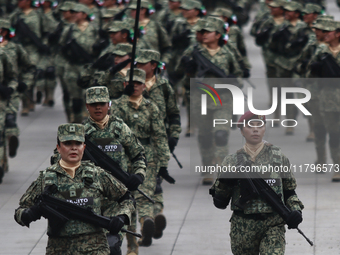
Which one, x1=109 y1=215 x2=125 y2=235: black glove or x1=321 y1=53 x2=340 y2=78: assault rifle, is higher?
x1=109 y1=215 x2=125 y2=235: black glove

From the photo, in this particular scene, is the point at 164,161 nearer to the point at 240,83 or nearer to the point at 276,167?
the point at 276,167

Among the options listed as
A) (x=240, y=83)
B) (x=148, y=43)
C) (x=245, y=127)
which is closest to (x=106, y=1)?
(x=148, y=43)

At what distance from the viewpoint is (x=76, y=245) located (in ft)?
24.3

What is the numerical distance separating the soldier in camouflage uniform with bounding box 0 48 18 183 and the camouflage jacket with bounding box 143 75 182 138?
2.59 metres

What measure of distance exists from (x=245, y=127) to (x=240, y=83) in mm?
5524

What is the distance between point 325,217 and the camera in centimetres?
1148

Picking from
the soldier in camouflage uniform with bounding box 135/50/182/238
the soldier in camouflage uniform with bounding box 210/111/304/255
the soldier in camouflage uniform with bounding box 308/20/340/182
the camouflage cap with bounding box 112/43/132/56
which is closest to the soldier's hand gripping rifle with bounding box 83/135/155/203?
the soldier in camouflage uniform with bounding box 210/111/304/255

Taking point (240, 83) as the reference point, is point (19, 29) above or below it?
below

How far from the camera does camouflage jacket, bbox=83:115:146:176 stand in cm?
891

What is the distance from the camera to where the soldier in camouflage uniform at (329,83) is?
42.3ft

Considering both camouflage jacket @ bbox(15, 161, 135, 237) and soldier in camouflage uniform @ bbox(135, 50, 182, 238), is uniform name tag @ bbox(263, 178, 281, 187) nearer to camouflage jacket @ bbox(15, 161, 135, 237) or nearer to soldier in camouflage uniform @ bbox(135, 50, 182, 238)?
camouflage jacket @ bbox(15, 161, 135, 237)

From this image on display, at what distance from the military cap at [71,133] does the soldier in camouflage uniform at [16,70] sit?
6.03 meters

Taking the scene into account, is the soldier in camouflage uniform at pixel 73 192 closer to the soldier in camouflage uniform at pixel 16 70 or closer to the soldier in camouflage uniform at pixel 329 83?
the soldier in camouflage uniform at pixel 16 70

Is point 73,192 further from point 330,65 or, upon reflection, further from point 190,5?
point 190,5
